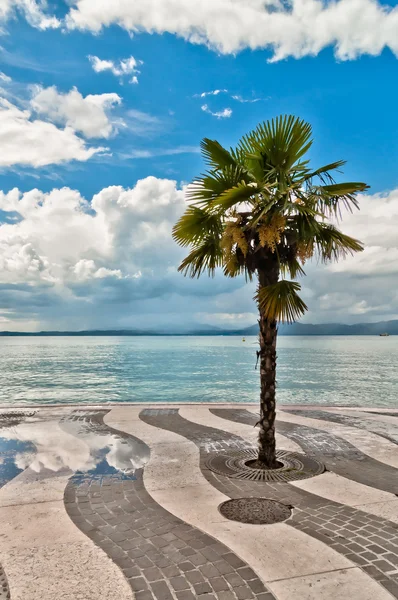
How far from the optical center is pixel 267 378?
773 centimetres

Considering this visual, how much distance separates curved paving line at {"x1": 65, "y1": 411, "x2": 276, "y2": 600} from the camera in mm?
4109

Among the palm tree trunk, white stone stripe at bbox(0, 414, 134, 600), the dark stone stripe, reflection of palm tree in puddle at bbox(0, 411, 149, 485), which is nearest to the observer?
white stone stripe at bbox(0, 414, 134, 600)

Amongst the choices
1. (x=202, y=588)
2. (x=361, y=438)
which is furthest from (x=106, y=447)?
(x=361, y=438)

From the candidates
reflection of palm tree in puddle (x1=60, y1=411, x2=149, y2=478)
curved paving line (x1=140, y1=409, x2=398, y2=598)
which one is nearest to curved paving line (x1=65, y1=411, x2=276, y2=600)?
reflection of palm tree in puddle (x1=60, y1=411, x2=149, y2=478)

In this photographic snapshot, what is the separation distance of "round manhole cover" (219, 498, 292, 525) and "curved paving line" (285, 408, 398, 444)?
198 inches

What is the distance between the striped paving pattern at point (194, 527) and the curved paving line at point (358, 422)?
1.01 m

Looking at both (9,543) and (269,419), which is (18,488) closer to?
(9,543)

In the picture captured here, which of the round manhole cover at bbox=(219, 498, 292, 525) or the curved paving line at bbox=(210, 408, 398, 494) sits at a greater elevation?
the round manhole cover at bbox=(219, 498, 292, 525)

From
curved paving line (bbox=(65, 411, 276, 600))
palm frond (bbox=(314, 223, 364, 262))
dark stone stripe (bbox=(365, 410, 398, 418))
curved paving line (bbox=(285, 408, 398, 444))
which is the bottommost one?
dark stone stripe (bbox=(365, 410, 398, 418))

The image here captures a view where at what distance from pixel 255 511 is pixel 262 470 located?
1.79 metres

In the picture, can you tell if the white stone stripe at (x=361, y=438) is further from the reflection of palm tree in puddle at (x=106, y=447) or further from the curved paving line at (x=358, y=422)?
the reflection of palm tree in puddle at (x=106, y=447)

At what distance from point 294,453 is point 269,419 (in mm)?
1570

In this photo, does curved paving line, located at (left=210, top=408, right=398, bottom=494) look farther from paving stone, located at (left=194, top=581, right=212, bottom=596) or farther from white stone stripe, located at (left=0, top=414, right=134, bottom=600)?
white stone stripe, located at (left=0, top=414, right=134, bottom=600)

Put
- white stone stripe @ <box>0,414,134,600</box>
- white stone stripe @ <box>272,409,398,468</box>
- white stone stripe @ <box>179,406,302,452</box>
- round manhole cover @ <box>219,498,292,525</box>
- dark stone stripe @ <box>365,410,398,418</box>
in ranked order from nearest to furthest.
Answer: white stone stripe @ <box>0,414,134,600</box> < round manhole cover @ <box>219,498,292,525</box> < white stone stripe @ <box>272,409,398,468</box> < white stone stripe @ <box>179,406,302,452</box> < dark stone stripe @ <box>365,410,398,418</box>
